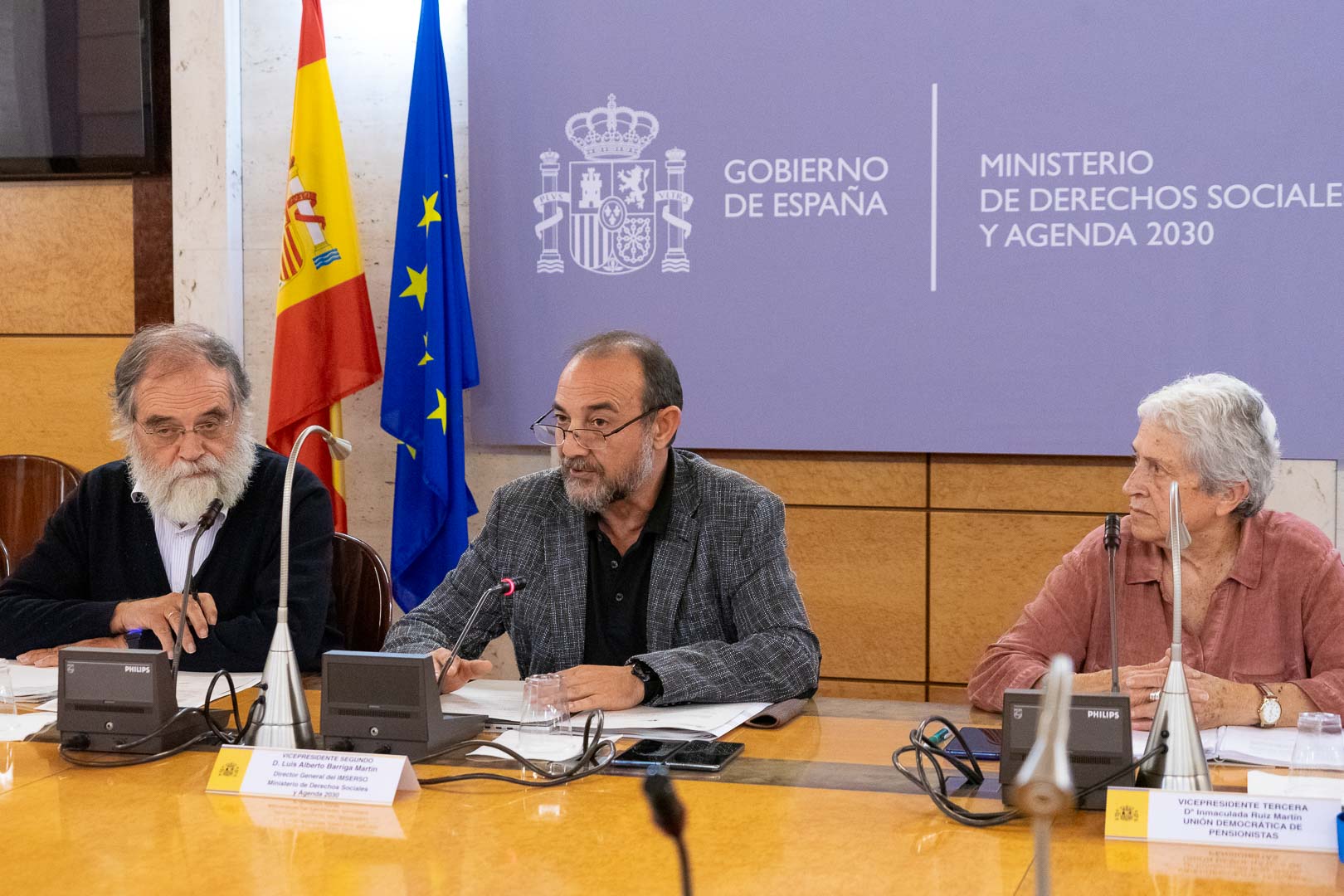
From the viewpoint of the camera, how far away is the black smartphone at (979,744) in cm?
206

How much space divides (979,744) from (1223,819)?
51 cm

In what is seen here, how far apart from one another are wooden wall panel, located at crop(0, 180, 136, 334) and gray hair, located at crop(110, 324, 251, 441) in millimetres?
1834

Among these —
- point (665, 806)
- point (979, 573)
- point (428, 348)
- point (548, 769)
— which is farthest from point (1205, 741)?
point (428, 348)

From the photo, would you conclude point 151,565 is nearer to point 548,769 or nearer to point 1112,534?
point 548,769

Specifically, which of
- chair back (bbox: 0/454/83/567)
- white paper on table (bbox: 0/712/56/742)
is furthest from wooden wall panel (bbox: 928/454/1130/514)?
chair back (bbox: 0/454/83/567)

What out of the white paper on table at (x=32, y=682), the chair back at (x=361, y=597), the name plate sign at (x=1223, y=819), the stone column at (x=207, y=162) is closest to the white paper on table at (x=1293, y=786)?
the name plate sign at (x=1223, y=819)

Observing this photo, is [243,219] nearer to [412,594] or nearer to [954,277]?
[412,594]

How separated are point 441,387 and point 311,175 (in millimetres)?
831

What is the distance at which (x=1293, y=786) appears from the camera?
1.82m

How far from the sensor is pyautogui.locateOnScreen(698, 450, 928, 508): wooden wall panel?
A: 4148 millimetres

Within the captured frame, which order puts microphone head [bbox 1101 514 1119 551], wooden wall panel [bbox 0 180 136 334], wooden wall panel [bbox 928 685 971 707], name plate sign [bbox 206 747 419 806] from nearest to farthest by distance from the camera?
name plate sign [bbox 206 747 419 806] < microphone head [bbox 1101 514 1119 551] < wooden wall panel [bbox 928 685 971 707] < wooden wall panel [bbox 0 180 136 334]

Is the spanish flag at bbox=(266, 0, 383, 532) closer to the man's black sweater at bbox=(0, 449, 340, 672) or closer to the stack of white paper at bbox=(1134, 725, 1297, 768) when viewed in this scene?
the man's black sweater at bbox=(0, 449, 340, 672)

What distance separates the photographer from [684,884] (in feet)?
2.83

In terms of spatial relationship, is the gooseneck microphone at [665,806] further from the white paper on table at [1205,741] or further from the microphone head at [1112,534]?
the microphone head at [1112,534]
